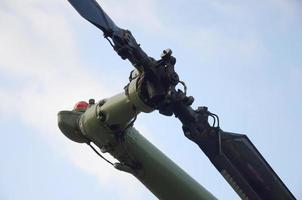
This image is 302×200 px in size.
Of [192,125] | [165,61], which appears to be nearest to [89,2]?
[165,61]

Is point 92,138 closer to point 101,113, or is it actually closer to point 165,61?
point 101,113

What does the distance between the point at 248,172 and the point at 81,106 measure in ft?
12.1

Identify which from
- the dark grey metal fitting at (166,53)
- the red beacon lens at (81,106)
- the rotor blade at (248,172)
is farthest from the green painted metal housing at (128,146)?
the rotor blade at (248,172)

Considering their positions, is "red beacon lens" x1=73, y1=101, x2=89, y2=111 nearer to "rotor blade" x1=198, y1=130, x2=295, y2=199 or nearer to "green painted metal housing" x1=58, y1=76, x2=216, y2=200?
"green painted metal housing" x1=58, y1=76, x2=216, y2=200

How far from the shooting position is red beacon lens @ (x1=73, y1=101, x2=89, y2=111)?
380 inches

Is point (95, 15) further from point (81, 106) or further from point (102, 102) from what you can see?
point (81, 106)

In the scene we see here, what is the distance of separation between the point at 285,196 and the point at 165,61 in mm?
2728

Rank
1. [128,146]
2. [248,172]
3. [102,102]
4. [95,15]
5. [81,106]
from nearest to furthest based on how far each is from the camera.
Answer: [248,172], [95,15], [102,102], [128,146], [81,106]

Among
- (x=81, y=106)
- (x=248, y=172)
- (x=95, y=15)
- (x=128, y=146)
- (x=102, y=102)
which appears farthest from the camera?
(x=81, y=106)

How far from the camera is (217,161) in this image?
7.66 metres

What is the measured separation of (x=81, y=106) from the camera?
9.69m

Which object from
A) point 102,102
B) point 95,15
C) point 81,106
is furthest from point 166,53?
point 81,106

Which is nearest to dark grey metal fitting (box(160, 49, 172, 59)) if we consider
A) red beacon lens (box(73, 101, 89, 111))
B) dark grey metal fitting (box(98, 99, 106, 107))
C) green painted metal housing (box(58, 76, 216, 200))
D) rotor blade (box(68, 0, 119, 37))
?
rotor blade (box(68, 0, 119, 37))

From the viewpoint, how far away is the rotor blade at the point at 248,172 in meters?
7.48
